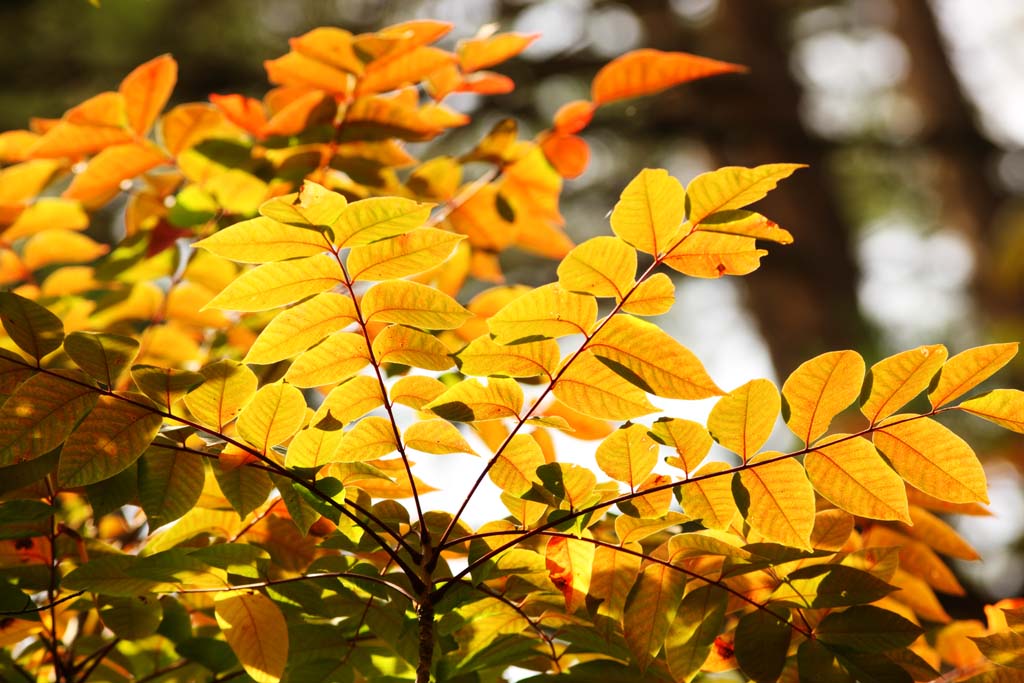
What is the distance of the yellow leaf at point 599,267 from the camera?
0.47m

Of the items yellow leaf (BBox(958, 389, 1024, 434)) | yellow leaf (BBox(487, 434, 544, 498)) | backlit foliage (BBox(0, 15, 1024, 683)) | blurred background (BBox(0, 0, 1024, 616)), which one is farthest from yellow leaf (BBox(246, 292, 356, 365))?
blurred background (BBox(0, 0, 1024, 616))

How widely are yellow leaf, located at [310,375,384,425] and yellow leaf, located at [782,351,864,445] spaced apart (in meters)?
0.23

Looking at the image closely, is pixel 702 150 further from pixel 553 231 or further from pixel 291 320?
pixel 291 320

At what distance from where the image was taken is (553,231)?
946 mm

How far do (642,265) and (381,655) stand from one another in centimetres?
312

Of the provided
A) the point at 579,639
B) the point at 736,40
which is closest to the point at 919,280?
the point at 736,40

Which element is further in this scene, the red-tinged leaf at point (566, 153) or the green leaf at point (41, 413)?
the red-tinged leaf at point (566, 153)

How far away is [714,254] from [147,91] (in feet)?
1.94

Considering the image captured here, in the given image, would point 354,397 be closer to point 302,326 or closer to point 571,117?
point 302,326

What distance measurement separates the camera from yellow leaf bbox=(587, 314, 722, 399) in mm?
467

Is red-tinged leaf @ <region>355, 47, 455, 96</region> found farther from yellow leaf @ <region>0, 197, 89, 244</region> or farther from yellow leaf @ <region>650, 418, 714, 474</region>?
yellow leaf @ <region>650, 418, 714, 474</region>

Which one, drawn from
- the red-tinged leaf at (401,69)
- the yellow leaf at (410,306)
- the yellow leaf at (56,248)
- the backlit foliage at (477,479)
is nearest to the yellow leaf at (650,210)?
the backlit foliage at (477,479)

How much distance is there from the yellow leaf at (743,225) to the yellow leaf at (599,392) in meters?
0.10

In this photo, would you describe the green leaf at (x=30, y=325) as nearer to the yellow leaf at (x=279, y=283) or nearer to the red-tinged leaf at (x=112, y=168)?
the yellow leaf at (x=279, y=283)
